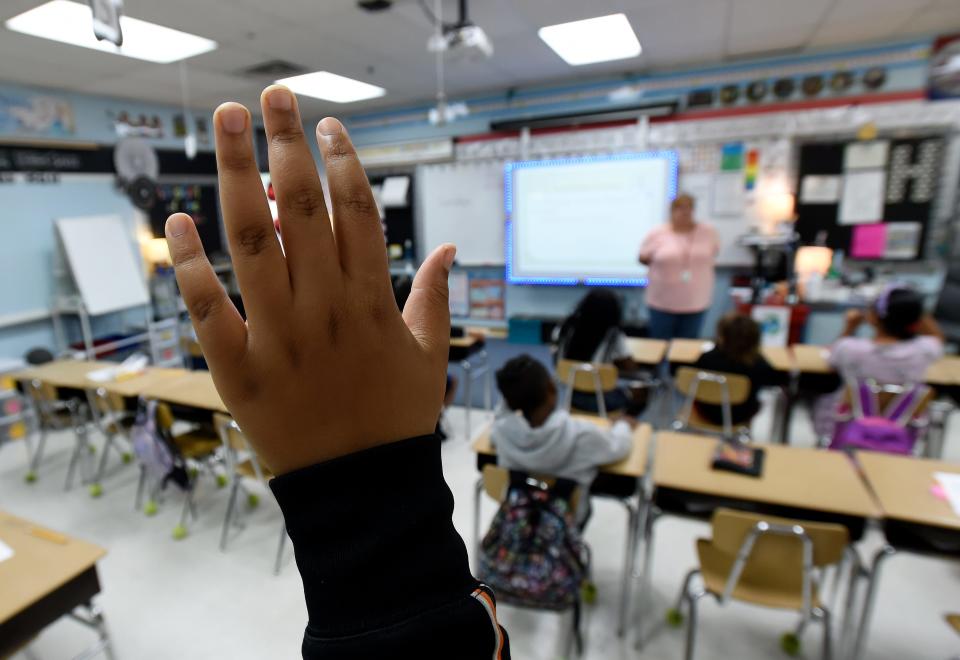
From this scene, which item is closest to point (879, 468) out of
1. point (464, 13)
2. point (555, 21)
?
point (555, 21)

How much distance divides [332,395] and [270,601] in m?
2.20

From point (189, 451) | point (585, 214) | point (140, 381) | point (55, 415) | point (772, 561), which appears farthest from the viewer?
point (585, 214)

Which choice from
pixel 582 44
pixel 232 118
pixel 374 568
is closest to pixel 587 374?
pixel 582 44

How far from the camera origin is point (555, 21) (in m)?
2.70

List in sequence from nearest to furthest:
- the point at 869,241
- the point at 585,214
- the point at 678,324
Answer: the point at 678,324
the point at 869,241
the point at 585,214

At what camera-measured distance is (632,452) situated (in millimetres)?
1953

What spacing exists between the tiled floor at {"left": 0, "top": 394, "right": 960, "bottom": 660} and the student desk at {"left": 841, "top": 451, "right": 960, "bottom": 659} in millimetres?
413

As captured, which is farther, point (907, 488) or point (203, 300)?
point (907, 488)

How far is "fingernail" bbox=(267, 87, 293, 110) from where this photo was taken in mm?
357

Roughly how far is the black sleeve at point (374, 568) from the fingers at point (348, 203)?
0.51ft

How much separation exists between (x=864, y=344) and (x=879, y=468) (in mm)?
969

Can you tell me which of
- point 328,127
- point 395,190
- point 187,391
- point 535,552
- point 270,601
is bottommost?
Result: point 270,601

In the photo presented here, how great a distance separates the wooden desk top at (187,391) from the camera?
2658 mm

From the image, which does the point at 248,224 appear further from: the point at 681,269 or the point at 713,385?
the point at 681,269
